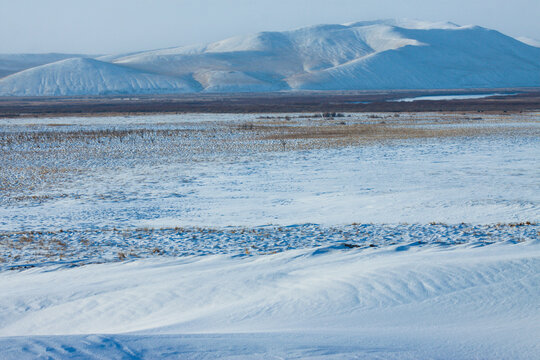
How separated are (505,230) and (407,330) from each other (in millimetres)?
5418

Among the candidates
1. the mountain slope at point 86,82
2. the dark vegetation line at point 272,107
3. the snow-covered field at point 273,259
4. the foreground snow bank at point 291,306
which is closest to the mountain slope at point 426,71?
the mountain slope at point 86,82

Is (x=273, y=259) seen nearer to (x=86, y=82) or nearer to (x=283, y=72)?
(x=86, y=82)

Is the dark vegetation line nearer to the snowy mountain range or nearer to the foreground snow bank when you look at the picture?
the foreground snow bank

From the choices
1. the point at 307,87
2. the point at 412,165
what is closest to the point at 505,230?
the point at 412,165

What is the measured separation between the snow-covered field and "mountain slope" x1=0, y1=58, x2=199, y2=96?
122779mm

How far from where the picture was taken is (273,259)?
827 cm

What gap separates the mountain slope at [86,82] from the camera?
452 feet

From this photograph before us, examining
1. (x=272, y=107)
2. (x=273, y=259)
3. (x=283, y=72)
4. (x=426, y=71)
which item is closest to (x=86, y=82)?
(x=283, y=72)

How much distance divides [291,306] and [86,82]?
147 meters

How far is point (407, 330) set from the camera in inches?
210

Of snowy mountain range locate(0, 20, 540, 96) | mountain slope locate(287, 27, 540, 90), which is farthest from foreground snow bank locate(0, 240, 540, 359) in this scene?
mountain slope locate(287, 27, 540, 90)

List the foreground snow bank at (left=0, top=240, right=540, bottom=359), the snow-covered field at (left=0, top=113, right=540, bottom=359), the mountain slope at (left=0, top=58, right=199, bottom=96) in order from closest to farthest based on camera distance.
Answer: the foreground snow bank at (left=0, top=240, right=540, bottom=359), the snow-covered field at (left=0, top=113, right=540, bottom=359), the mountain slope at (left=0, top=58, right=199, bottom=96)

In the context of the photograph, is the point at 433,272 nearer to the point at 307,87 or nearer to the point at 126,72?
the point at 307,87

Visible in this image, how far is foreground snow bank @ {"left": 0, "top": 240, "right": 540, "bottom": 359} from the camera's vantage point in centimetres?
465
